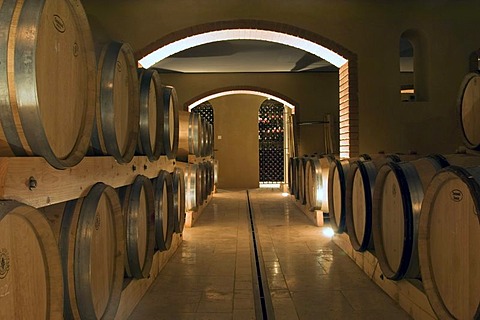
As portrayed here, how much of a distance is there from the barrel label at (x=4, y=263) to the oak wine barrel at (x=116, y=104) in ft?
4.24

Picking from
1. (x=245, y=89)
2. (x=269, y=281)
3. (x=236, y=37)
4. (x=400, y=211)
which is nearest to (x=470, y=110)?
(x=400, y=211)

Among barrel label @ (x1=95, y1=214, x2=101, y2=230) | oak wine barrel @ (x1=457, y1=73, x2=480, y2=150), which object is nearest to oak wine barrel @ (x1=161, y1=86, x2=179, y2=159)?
barrel label @ (x1=95, y1=214, x2=101, y2=230)

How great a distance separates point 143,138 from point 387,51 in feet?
15.0

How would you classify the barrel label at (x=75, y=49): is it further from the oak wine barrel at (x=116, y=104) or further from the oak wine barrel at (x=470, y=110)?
the oak wine barrel at (x=470, y=110)

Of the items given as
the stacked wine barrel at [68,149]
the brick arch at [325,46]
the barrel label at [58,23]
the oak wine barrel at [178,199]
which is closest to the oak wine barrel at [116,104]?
the stacked wine barrel at [68,149]

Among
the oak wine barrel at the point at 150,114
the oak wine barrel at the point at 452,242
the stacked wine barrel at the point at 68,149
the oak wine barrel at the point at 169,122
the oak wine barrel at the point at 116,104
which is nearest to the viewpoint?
the stacked wine barrel at the point at 68,149

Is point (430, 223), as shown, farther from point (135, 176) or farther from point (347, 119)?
point (347, 119)

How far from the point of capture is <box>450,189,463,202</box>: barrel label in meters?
2.10

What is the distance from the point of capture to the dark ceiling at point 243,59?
29.8 ft

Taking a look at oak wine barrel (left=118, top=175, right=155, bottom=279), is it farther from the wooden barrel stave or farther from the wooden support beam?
the wooden barrel stave

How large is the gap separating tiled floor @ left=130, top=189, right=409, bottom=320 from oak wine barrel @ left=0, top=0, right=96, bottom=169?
1613mm

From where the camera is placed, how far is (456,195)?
2.14 m

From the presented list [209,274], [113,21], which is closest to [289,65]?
[113,21]

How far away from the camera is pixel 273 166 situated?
16.1m
